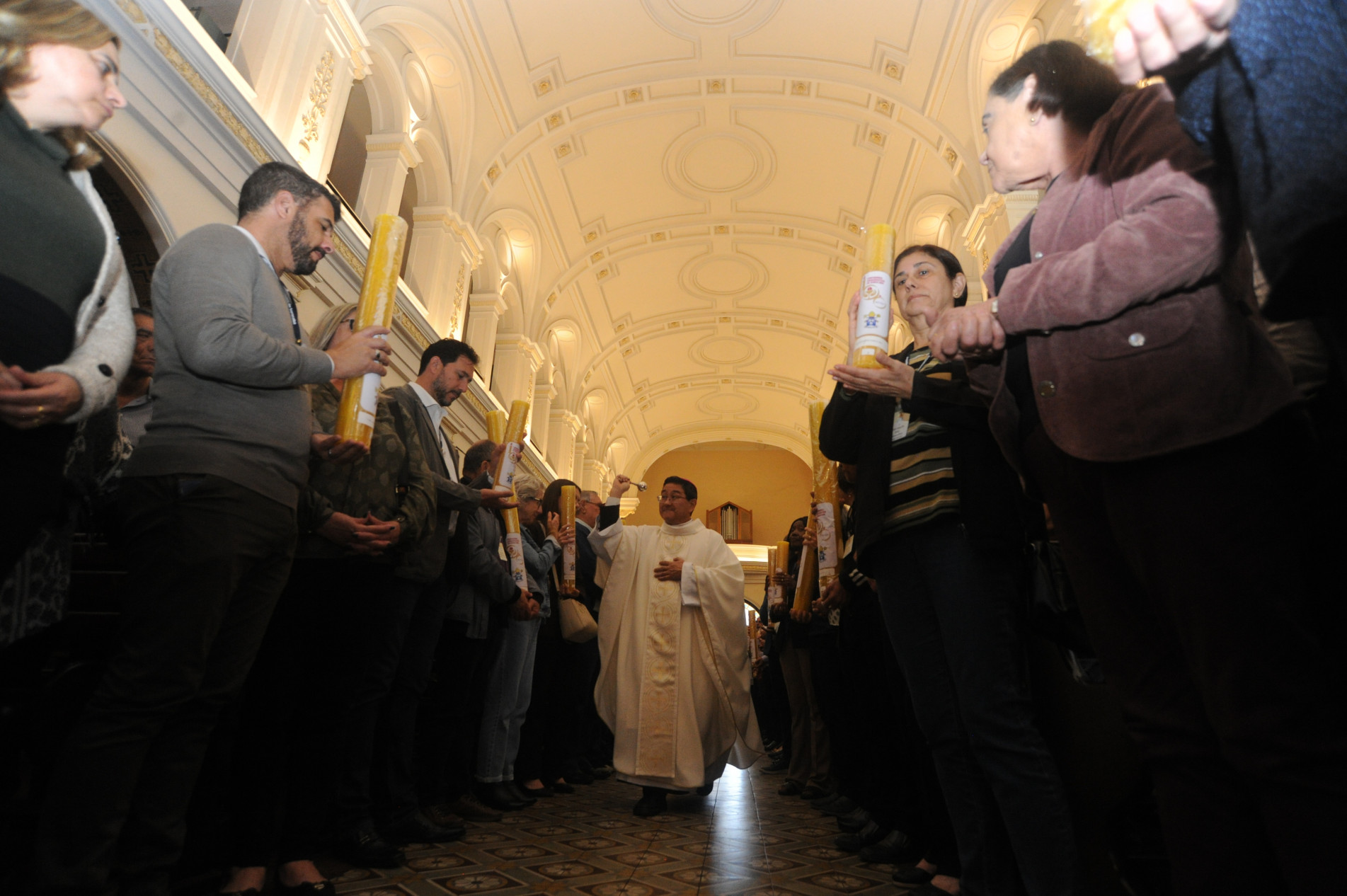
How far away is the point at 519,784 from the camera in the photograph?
4.16 meters

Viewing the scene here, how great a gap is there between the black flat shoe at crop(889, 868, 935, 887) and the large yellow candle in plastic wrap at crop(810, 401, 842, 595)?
1.17 m

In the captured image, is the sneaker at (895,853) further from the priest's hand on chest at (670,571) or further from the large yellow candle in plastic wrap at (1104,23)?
the large yellow candle in plastic wrap at (1104,23)

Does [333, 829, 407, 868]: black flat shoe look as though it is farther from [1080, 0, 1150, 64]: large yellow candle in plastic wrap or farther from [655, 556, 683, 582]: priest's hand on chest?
[1080, 0, 1150, 64]: large yellow candle in plastic wrap

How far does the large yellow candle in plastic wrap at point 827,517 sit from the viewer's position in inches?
133

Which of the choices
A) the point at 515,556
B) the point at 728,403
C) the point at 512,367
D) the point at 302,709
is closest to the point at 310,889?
the point at 302,709

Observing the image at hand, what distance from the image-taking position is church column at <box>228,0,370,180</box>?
18.5ft

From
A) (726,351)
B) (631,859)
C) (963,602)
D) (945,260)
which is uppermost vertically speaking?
(726,351)

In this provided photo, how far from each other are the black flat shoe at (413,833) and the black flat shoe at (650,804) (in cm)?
115

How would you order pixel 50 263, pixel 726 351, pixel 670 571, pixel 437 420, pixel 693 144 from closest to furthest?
pixel 50 263, pixel 437 420, pixel 670 571, pixel 693 144, pixel 726 351

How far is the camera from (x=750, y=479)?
21250 mm

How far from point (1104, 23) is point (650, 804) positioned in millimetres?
3547

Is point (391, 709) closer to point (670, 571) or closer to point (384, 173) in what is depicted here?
point (670, 571)

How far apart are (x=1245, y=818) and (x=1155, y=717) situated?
146mm

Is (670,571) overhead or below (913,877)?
overhead
